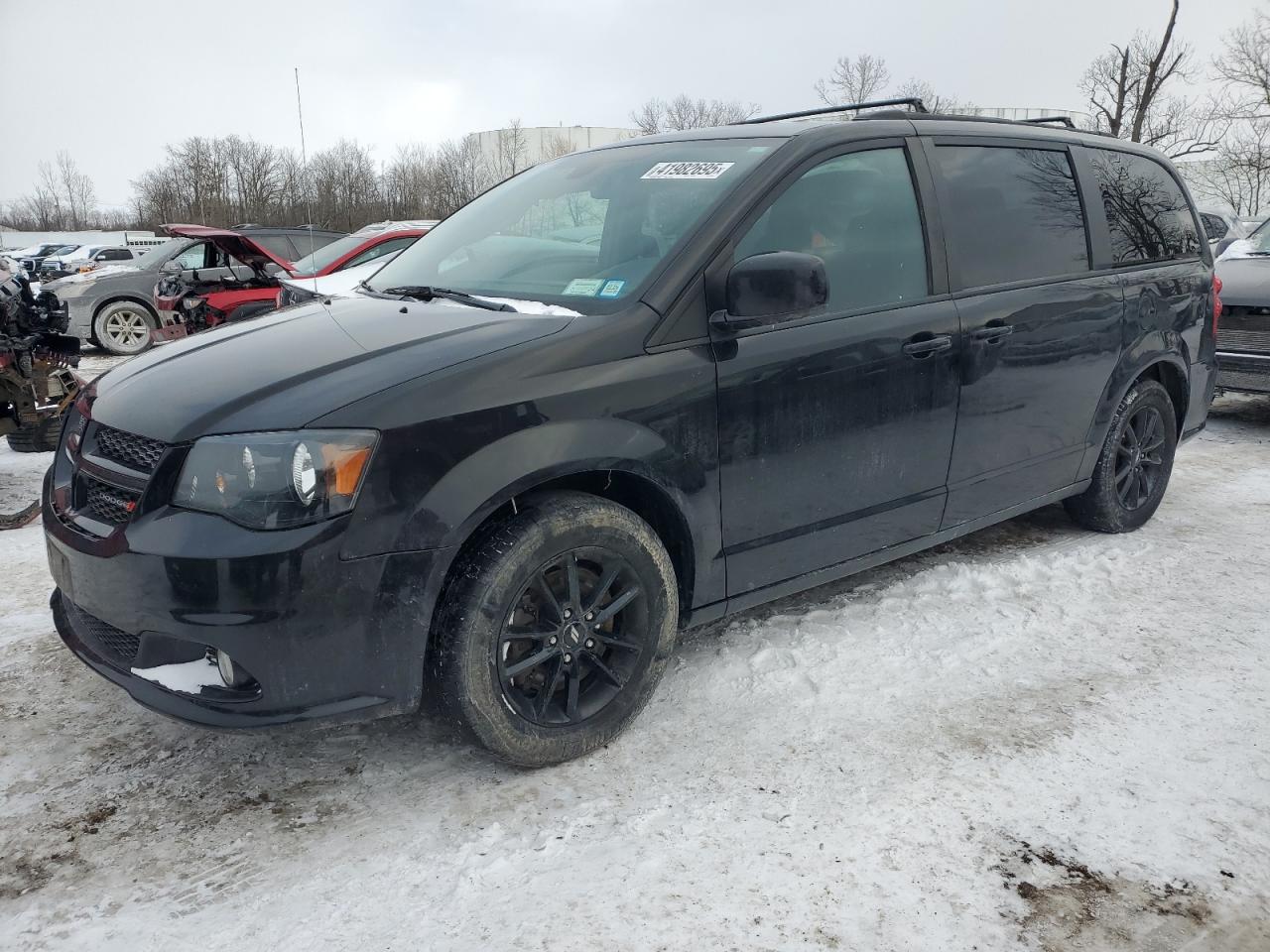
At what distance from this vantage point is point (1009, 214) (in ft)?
12.5

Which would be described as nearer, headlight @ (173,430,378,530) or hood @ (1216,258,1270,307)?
headlight @ (173,430,378,530)

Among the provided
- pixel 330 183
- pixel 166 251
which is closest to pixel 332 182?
pixel 330 183

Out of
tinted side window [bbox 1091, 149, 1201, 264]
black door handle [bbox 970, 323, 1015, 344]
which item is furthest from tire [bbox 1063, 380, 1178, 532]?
black door handle [bbox 970, 323, 1015, 344]

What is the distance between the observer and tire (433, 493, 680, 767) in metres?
2.48

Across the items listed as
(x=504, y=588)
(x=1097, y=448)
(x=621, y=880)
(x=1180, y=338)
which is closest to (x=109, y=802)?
(x=504, y=588)

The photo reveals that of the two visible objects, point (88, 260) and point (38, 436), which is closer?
point (38, 436)

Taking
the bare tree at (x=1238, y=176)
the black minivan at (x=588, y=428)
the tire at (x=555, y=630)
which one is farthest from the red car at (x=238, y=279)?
the bare tree at (x=1238, y=176)

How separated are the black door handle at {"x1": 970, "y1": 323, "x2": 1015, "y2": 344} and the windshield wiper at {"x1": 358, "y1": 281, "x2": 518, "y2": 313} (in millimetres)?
1779

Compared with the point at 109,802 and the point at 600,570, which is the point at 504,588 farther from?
the point at 109,802

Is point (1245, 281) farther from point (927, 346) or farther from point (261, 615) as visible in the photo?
point (261, 615)

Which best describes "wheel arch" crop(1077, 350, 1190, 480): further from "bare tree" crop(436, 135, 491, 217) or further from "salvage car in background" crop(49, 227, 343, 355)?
"bare tree" crop(436, 135, 491, 217)

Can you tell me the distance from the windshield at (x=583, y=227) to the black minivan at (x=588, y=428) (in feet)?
0.06

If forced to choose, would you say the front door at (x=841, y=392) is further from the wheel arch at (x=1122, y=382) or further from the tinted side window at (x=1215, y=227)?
the tinted side window at (x=1215, y=227)

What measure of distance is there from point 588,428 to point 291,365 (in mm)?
816
